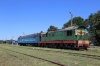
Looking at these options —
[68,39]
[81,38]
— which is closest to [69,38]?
[68,39]

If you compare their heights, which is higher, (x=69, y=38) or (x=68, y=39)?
(x=69, y=38)

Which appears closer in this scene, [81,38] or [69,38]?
[81,38]

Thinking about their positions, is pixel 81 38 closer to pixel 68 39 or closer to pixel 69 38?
pixel 69 38

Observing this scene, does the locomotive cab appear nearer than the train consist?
Yes

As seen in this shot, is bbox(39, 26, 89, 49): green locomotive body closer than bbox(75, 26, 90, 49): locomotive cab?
No

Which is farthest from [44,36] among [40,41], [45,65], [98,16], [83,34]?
[45,65]

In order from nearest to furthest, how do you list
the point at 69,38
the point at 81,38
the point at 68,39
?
the point at 81,38
the point at 69,38
the point at 68,39

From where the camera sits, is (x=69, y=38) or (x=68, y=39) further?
(x=68, y=39)

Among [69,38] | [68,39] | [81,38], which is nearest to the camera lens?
[81,38]

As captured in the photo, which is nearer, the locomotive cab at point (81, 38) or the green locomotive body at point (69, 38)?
the locomotive cab at point (81, 38)

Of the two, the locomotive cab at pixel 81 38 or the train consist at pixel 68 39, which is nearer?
the locomotive cab at pixel 81 38

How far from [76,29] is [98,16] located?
30.3 meters

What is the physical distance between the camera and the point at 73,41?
95.0 feet

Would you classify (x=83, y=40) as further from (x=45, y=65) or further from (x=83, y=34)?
(x=45, y=65)
